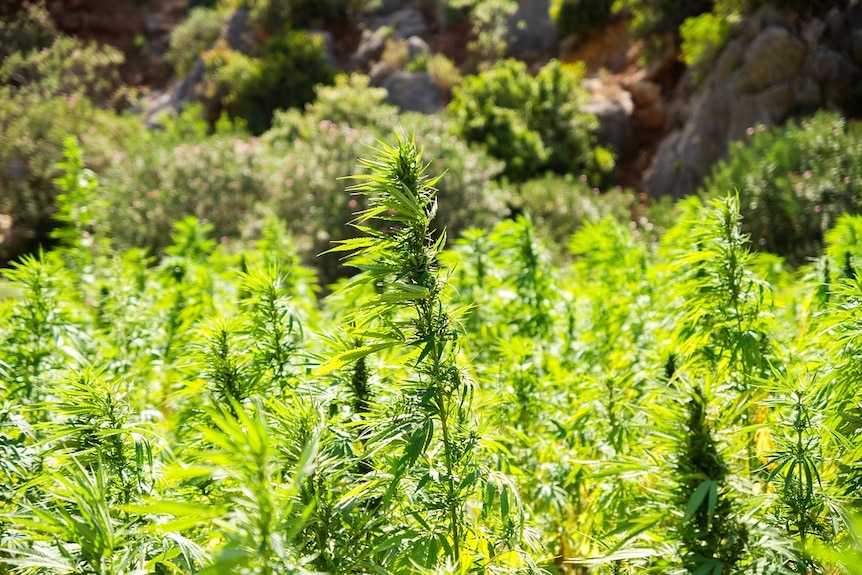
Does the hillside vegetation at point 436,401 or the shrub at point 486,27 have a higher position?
the shrub at point 486,27

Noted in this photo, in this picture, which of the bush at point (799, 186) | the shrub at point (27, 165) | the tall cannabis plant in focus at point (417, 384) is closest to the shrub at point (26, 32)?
the shrub at point (27, 165)

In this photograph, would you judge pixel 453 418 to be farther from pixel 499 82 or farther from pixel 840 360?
pixel 499 82

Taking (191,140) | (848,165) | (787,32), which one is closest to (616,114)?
(787,32)

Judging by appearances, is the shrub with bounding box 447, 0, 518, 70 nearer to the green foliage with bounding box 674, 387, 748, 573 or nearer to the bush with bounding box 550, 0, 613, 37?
the bush with bounding box 550, 0, 613, 37

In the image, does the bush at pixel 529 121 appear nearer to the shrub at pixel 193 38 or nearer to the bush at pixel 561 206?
the bush at pixel 561 206

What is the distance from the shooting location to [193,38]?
1931 cm

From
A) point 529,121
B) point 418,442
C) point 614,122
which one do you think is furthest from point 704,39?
point 418,442

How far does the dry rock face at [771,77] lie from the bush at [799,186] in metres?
2.08

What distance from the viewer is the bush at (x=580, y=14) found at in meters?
13.6

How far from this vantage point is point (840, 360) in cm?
137

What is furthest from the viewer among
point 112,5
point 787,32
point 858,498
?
point 112,5

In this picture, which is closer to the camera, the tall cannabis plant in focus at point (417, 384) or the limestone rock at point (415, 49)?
the tall cannabis plant in focus at point (417, 384)

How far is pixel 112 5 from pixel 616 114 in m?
18.7

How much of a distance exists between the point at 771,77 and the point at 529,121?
407 centimetres
